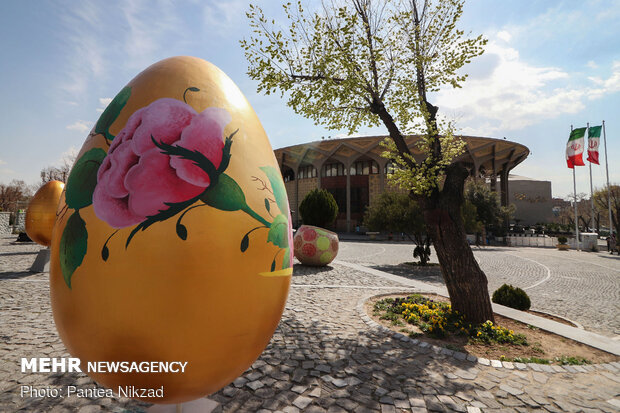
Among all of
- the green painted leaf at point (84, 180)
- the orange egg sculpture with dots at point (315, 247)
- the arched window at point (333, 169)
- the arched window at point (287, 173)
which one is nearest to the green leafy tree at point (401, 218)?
the orange egg sculpture with dots at point (315, 247)

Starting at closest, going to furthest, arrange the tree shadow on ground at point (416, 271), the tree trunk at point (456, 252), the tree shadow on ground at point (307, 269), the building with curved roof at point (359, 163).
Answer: the tree trunk at point (456, 252) → the tree shadow on ground at point (307, 269) → the tree shadow on ground at point (416, 271) → the building with curved roof at point (359, 163)

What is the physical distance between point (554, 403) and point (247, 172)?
444cm

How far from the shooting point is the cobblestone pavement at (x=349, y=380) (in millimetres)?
3367

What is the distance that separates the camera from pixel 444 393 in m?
3.70

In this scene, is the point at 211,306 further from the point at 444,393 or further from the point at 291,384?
the point at 444,393

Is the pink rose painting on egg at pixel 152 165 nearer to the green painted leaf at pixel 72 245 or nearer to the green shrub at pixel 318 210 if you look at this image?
the green painted leaf at pixel 72 245

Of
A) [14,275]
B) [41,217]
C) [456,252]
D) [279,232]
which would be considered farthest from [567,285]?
[41,217]

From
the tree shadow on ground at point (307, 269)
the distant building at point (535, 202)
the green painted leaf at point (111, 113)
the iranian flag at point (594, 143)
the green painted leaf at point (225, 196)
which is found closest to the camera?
the green painted leaf at point (225, 196)

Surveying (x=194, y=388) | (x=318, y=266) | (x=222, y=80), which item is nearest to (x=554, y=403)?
(x=194, y=388)

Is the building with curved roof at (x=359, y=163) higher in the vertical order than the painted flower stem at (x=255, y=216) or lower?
higher

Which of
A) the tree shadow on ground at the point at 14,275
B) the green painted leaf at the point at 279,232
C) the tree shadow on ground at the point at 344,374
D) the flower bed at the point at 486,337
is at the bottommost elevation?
the flower bed at the point at 486,337

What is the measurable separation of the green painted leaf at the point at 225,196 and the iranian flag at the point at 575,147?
37041 mm

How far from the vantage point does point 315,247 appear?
1370 cm

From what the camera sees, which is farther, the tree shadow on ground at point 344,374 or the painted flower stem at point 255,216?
the tree shadow on ground at point 344,374
